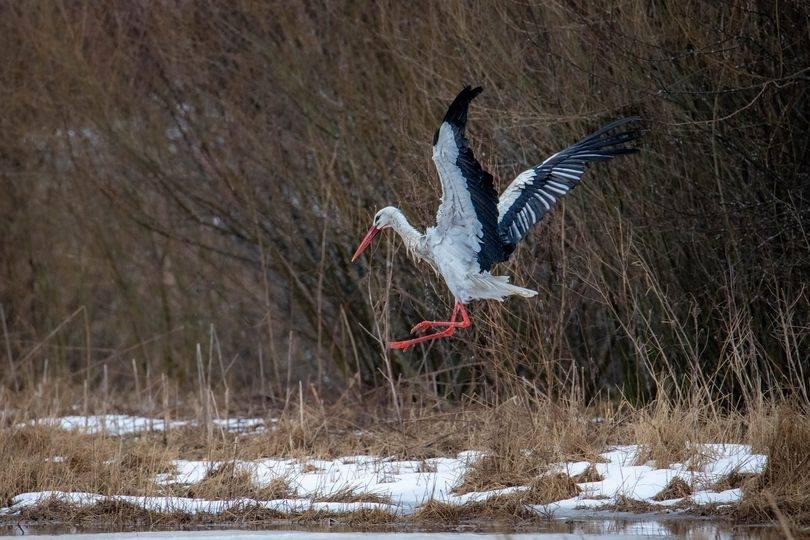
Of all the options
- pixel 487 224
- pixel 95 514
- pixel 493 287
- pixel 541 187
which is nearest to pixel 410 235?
pixel 487 224

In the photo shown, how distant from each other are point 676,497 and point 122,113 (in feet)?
24.8

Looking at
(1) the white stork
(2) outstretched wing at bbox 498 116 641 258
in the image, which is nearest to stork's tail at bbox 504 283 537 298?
(1) the white stork

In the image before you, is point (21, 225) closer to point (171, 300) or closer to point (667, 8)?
point (171, 300)

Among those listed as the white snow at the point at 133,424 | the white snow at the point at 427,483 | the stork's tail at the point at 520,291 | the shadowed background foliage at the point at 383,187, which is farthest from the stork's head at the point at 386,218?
the white snow at the point at 133,424

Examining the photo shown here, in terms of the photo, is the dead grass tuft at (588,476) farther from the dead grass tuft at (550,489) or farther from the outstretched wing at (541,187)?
the outstretched wing at (541,187)

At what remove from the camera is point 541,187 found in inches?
309

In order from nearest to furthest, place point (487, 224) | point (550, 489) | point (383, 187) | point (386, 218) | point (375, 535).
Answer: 1. point (375, 535)
2. point (550, 489)
3. point (487, 224)
4. point (386, 218)
5. point (383, 187)

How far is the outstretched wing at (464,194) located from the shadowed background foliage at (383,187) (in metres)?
0.48

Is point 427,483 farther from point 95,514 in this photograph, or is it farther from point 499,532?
point 95,514

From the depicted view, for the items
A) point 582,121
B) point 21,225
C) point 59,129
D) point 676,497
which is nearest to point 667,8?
point 582,121

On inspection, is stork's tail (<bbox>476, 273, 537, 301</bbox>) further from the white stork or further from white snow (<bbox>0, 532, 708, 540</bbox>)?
white snow (<bbox>0, 532, 708, 540</bbox>)

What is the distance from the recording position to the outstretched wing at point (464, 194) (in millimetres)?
6677

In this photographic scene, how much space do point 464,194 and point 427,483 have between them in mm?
1693

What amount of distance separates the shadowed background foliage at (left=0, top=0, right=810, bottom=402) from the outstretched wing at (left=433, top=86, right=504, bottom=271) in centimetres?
Answer: 48
